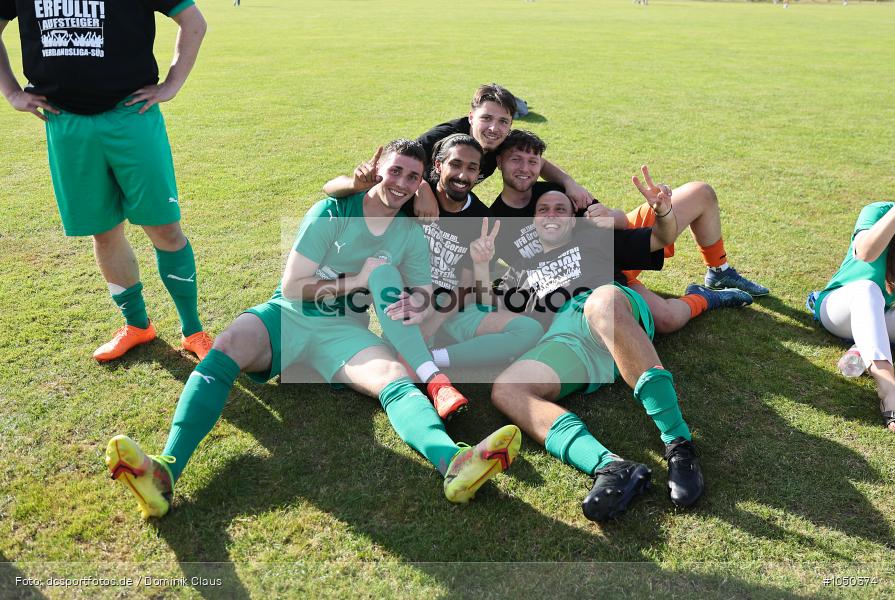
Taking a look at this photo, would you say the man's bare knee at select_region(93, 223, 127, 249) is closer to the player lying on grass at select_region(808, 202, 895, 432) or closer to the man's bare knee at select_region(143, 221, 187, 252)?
the man's bare knee at select_region(143, 221, 187, 252)

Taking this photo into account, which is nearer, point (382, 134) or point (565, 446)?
point (565, 446)

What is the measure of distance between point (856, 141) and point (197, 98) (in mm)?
10170

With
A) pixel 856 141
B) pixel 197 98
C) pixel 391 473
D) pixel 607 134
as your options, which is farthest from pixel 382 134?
pixel 391 473

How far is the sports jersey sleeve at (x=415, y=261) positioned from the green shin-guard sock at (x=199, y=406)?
112 centimetres

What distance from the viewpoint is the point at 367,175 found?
12.3 feet

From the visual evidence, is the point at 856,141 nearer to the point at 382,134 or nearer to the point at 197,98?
the point at 382,134

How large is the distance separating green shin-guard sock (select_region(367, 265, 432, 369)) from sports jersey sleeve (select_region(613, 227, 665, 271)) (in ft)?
4.22

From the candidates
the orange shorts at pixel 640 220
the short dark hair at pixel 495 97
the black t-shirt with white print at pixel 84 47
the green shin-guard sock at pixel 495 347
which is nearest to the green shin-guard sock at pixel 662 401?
the green shin-guard sock at pixel 495 347

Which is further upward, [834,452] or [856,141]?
[856,141]

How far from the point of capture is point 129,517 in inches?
114

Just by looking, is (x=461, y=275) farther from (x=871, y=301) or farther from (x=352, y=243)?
(x=871, y=301)

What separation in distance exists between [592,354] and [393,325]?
1087mm

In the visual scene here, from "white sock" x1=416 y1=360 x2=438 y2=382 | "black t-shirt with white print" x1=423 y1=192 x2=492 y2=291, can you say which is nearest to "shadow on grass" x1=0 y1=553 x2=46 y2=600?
"white sock" x1=416 y1=360 x2=438 y2=382

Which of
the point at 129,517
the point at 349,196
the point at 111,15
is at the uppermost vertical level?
the point at 111,15
